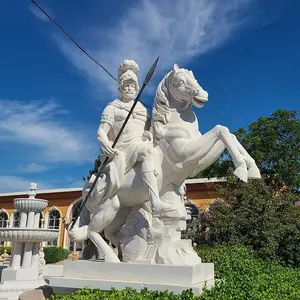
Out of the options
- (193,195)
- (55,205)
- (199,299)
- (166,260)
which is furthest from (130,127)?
(55,205)

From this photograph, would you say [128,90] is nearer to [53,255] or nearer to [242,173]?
[242,173]

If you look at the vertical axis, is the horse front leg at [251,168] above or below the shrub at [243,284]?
above

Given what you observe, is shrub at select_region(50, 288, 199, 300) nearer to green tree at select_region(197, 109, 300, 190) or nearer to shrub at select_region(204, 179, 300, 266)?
shrub at select_region(204, 179, 300, 266)

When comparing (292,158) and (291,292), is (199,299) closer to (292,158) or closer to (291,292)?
(291,292)

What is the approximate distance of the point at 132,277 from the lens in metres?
3.44

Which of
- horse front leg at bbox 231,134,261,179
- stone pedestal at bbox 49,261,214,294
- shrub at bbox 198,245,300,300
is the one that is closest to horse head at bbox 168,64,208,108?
horse front leg at bbox 231,134,261,179

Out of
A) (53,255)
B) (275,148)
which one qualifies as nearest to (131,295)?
(275,148)

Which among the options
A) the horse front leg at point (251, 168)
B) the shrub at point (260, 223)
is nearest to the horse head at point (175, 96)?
the horse front leg at point (251, 168)

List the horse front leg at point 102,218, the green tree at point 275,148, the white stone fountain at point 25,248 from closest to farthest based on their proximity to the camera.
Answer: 1. the horse front leg at point 102,218
2. the white stone fountain at point 25,248
3. the green tree at point 275,148

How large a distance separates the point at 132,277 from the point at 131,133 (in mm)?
1540

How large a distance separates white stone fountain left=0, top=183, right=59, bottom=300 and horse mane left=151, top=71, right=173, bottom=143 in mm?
4104

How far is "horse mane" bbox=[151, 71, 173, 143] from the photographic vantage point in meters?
3.96

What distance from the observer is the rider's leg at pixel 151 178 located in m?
3.52

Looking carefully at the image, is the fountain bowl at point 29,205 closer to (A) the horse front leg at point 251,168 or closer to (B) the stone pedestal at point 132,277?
(B) the stone pedestal at point 132,277
